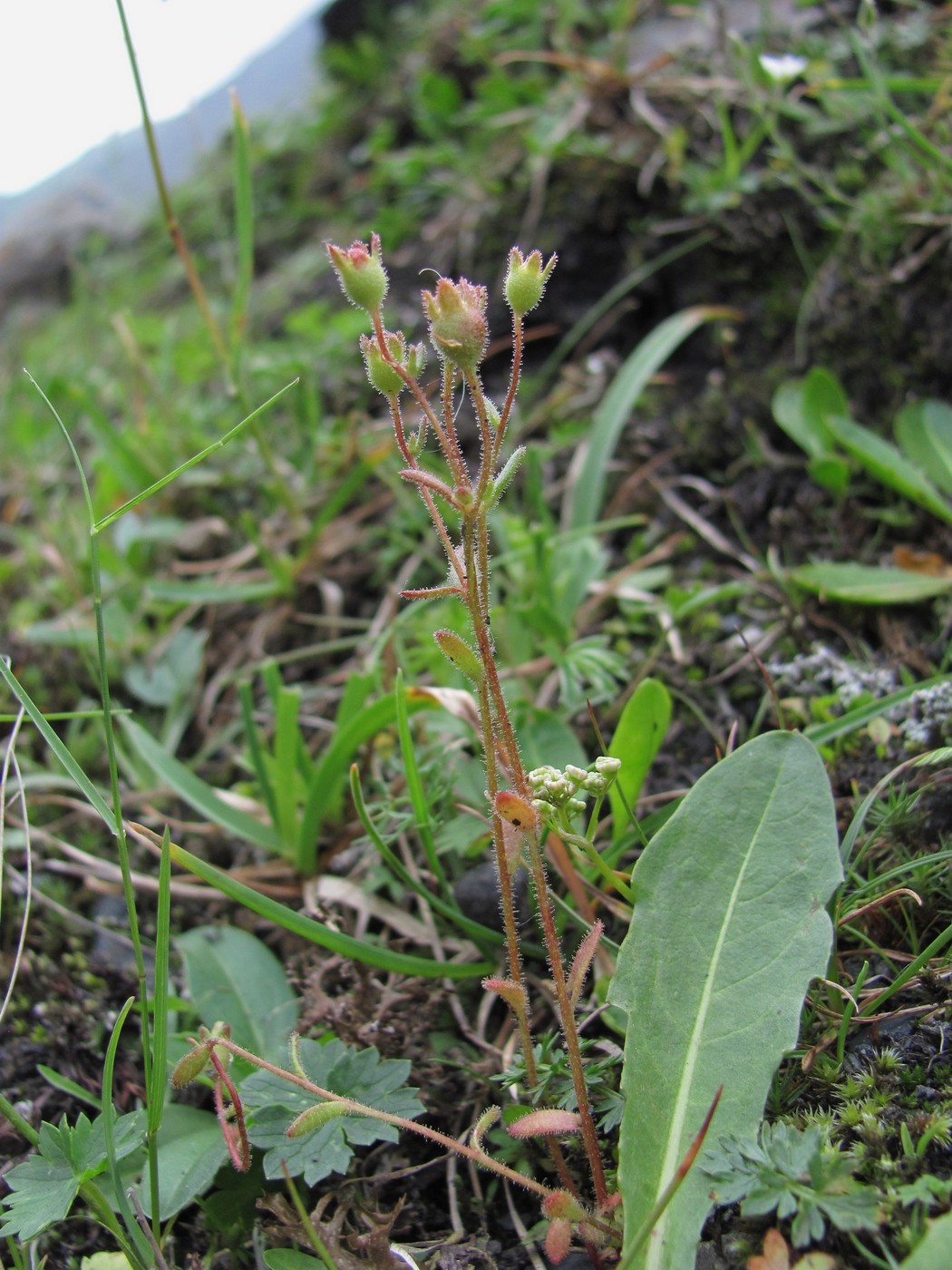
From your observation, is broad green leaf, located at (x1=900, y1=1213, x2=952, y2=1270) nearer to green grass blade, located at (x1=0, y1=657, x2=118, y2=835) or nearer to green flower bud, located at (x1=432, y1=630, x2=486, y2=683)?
green flower bud, located at (x1=432, y1=630, x2=486, y2=683)

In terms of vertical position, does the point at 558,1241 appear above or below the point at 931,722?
above

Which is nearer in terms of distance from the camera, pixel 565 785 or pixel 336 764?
pixel 565 785

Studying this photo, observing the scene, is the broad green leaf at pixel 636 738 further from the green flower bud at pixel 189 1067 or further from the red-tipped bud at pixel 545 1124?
the green flower bud at pixel 189 1067

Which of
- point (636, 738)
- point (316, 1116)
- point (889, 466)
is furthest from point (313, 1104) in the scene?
point (889, 466)

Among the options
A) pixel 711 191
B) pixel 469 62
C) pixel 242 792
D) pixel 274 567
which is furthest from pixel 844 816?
pixel 469 62

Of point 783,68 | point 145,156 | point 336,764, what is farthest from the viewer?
point 145,156

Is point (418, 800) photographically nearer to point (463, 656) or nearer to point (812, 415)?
point (463, 656)
